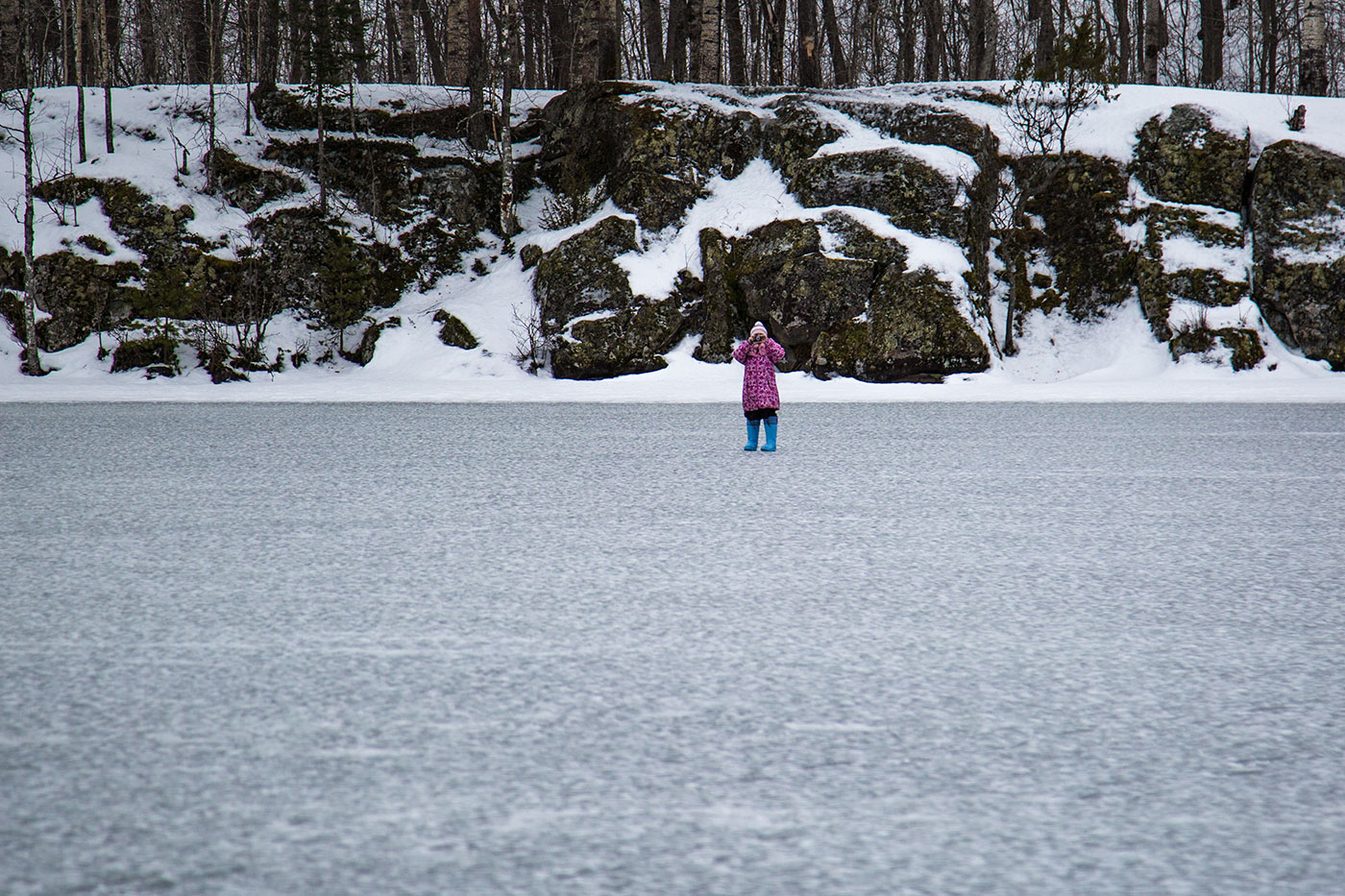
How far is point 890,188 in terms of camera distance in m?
21.7

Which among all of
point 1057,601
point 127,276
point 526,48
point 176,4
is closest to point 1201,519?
point 1057,601

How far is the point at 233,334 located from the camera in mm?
21953

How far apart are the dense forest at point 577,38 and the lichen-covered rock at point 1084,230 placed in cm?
235

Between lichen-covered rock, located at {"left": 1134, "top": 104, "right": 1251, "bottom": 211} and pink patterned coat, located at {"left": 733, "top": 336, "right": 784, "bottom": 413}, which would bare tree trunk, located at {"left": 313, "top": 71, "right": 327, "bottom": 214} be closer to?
pink patterned coat, located at {"left": 733, "top": 336, "right": 784, "bottom": 413}

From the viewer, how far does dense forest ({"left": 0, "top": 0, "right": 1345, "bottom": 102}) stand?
2569 centimetres

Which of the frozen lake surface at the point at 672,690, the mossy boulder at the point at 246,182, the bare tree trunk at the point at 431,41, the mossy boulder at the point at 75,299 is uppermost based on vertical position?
the bare tree trunk at the point at 431,41

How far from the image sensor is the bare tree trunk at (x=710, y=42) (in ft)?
85.6

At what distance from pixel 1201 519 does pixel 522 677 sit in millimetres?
4404

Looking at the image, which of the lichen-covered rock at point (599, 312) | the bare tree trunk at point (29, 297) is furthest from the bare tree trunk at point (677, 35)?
the bare tree trunk at point (29, 297)

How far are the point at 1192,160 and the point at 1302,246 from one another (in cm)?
302

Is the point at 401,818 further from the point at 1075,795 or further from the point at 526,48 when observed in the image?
the point at 526,48

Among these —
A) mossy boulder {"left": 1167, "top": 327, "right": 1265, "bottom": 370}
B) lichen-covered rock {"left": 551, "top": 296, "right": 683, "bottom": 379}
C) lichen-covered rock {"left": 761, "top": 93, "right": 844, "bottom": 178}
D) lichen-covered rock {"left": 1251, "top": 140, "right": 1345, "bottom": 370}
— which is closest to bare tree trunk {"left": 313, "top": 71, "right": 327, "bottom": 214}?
lichen-covered rock {"left": 551, "top": 296, "right": 683, "bottom": 379}

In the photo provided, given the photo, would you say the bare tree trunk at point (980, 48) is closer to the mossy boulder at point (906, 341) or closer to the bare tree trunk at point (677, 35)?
the bare tree trunk at point (677, 35)

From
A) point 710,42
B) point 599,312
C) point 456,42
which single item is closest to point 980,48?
point 710,42
